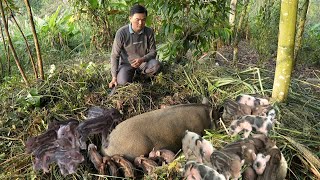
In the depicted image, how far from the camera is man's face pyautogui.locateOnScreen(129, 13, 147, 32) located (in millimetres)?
3716

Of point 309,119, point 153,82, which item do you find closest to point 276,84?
point 309,119

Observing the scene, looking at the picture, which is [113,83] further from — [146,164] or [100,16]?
[100,16]

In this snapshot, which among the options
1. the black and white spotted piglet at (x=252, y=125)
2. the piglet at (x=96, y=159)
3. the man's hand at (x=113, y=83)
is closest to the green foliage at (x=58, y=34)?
the man's hand at (x=113, y=83)

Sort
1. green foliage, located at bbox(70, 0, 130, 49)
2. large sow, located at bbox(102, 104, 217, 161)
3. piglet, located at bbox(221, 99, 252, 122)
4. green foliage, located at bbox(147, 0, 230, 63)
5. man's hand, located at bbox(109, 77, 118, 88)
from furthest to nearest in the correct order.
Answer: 1. green foliage, located at bbox(70, 0, 130, 49)
2. green foliage, located at bbox(147, 0, 230, 63)
3. man's hand, located at bbox(109, 77, 118, 88)
4. piglet, located at bbox(221, 99, 252, 122)
5. large sow, located at bbox(102, 104, 217, 161)

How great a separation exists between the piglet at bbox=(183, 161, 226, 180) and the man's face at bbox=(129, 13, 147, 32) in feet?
6.51

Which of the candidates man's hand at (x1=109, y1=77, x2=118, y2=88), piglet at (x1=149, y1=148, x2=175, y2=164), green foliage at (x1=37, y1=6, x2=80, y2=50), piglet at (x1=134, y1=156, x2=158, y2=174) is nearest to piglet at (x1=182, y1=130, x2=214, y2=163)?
piglet at (x1=149, y1=148, x2=175, y2=164)

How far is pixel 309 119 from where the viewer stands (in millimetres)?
3045

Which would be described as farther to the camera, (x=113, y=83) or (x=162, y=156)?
(x=113, y=83)

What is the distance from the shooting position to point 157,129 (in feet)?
9.89

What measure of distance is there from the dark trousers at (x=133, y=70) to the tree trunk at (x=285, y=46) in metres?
1.56

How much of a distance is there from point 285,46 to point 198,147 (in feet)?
3.31

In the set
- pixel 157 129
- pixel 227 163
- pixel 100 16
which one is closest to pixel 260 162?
pixel 227 163

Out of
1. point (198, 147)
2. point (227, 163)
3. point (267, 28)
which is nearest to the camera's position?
point (227, 163)

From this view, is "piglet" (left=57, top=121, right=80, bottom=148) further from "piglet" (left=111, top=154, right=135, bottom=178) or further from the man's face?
the man's face
